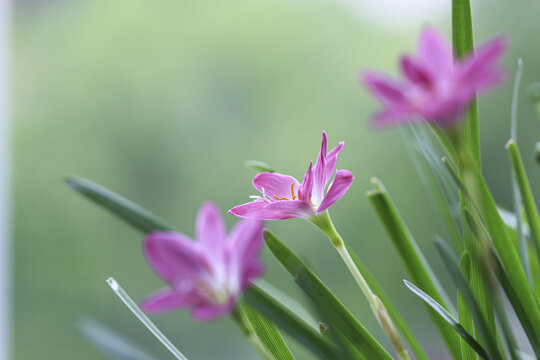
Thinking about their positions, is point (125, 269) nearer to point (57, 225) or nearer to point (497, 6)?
point (57, 225)

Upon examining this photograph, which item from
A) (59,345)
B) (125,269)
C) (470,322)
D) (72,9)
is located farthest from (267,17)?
(470,322)

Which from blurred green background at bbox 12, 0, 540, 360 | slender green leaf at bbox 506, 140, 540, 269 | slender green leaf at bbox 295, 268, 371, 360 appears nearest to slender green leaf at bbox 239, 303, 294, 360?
slender green leaf at bbox 295, 268, 371, 360

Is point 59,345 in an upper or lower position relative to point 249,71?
lower

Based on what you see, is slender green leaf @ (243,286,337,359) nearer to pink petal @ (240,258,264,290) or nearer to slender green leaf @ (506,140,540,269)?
pink petal @ (240,258,264,290)

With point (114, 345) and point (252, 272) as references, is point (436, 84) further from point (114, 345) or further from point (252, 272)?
point (114, 345)

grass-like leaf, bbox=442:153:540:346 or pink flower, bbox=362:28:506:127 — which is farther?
grass-like leaf, bbox=442:153:540:346

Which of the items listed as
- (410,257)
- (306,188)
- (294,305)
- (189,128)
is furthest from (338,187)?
(189,128)

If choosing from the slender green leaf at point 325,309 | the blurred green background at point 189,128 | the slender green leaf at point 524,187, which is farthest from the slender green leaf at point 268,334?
the blurred green background at point 189,128
